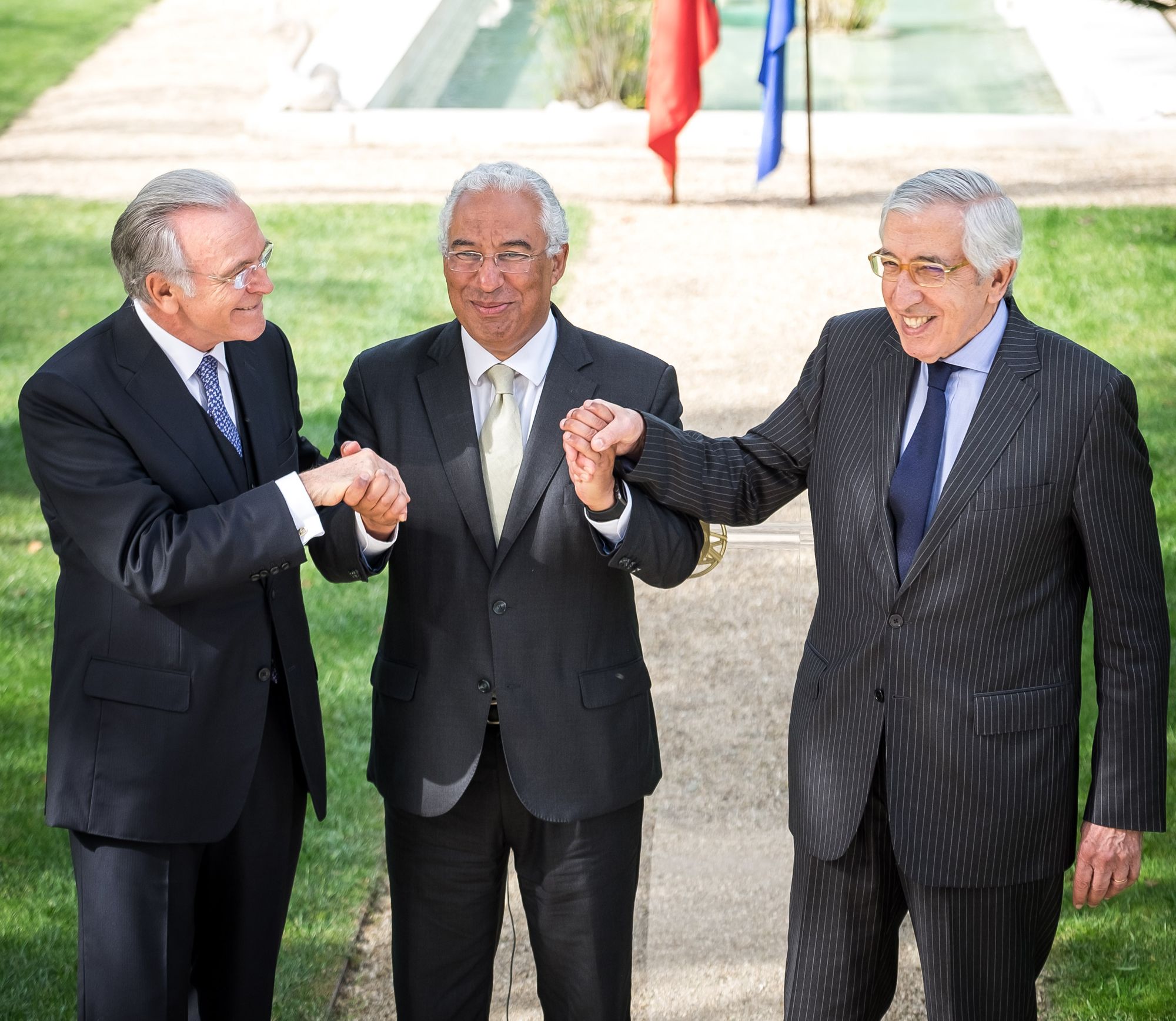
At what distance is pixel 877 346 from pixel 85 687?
6.06 ft

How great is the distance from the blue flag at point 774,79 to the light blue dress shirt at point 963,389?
29.2 ft

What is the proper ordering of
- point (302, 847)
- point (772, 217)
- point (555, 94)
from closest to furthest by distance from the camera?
point (302, 847) < point (772, 217) < point (555, 94)

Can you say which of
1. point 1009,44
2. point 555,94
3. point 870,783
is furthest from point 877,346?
point 1009,44

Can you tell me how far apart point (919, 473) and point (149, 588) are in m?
1.60

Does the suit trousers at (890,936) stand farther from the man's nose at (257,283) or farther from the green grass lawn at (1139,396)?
the man's nose at (257,283)

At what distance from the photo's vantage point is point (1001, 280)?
3.00 metres

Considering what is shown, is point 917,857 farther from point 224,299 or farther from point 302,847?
point 302,847

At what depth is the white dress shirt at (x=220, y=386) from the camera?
306 centimetres

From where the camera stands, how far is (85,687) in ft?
10.1

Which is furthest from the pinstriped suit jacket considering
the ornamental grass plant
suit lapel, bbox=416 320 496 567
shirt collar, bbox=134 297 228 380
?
the ornamental grass plant

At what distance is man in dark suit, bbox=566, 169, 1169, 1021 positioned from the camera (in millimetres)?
2941

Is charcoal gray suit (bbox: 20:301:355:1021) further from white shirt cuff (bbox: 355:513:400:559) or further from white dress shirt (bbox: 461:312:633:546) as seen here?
white dress shirt (bbox: 461:312:633:546)

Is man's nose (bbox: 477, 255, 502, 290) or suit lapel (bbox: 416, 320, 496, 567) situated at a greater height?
man's nose (bbox: 477, 255, 502, 290)

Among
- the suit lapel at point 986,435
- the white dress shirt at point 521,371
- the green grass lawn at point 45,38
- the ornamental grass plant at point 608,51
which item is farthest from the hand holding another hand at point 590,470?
the green grass lawn at point 45,38
